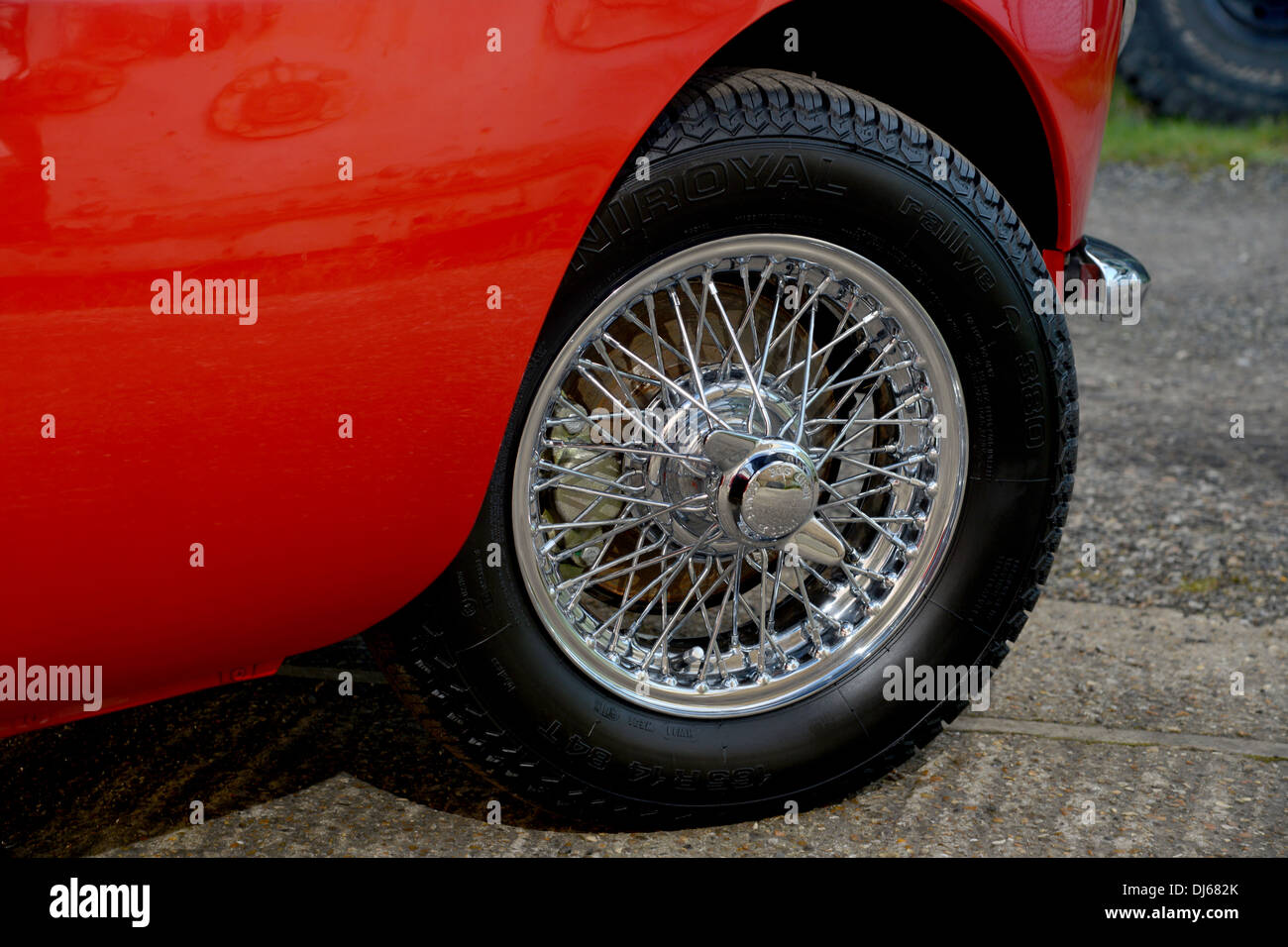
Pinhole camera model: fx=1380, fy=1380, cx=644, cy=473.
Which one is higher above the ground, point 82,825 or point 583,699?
point 583,699

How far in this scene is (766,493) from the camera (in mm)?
2129

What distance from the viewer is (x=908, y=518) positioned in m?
2.37

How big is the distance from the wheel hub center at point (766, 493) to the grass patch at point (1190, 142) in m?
5.98

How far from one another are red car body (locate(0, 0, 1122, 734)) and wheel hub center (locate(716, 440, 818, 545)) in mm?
430

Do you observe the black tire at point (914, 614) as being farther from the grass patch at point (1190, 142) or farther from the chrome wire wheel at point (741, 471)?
the grass patch at point (1190, 142)

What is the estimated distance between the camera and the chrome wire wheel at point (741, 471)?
6.97 ft

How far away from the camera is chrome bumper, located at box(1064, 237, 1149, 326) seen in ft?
8.35

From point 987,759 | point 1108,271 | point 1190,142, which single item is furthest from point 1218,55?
point 987,759

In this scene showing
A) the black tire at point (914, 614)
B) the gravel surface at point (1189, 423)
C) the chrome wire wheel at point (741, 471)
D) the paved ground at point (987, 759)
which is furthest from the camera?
the gravel surface at point (1189, 423)

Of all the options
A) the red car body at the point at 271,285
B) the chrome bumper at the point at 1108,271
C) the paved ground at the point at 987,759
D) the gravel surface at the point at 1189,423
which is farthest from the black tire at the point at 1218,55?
the red car body at the point at 271,285
